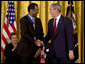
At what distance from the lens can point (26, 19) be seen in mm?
3006

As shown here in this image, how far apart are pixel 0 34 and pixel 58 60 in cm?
239

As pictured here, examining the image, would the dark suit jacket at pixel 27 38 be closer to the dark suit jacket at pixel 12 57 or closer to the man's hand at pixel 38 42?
the man's hand at pixel 38 42

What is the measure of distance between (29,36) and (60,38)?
50cm

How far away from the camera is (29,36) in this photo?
2.92 metres

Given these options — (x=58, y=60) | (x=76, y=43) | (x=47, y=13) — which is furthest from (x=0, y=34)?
(x=58, y=60)

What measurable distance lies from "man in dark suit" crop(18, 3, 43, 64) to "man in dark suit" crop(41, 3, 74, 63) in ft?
0.81

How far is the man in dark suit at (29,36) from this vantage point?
2939 millimetres

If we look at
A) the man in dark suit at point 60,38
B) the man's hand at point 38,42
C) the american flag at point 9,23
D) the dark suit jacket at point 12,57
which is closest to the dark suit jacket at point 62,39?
the man in dark suit at point 60,38

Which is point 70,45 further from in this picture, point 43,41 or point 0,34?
point 0,34

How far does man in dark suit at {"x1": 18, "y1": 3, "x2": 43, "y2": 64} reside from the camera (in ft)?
9.64

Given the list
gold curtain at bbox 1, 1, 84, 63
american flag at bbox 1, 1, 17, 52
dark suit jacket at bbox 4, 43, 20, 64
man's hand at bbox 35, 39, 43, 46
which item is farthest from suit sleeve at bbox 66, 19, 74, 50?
american flag at bbox 1, 1, 17, 52

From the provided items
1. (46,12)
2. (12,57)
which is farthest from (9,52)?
(46,12)

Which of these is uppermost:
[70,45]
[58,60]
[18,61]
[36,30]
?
[36,30]

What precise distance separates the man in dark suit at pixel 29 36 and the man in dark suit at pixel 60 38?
0.25 metres
